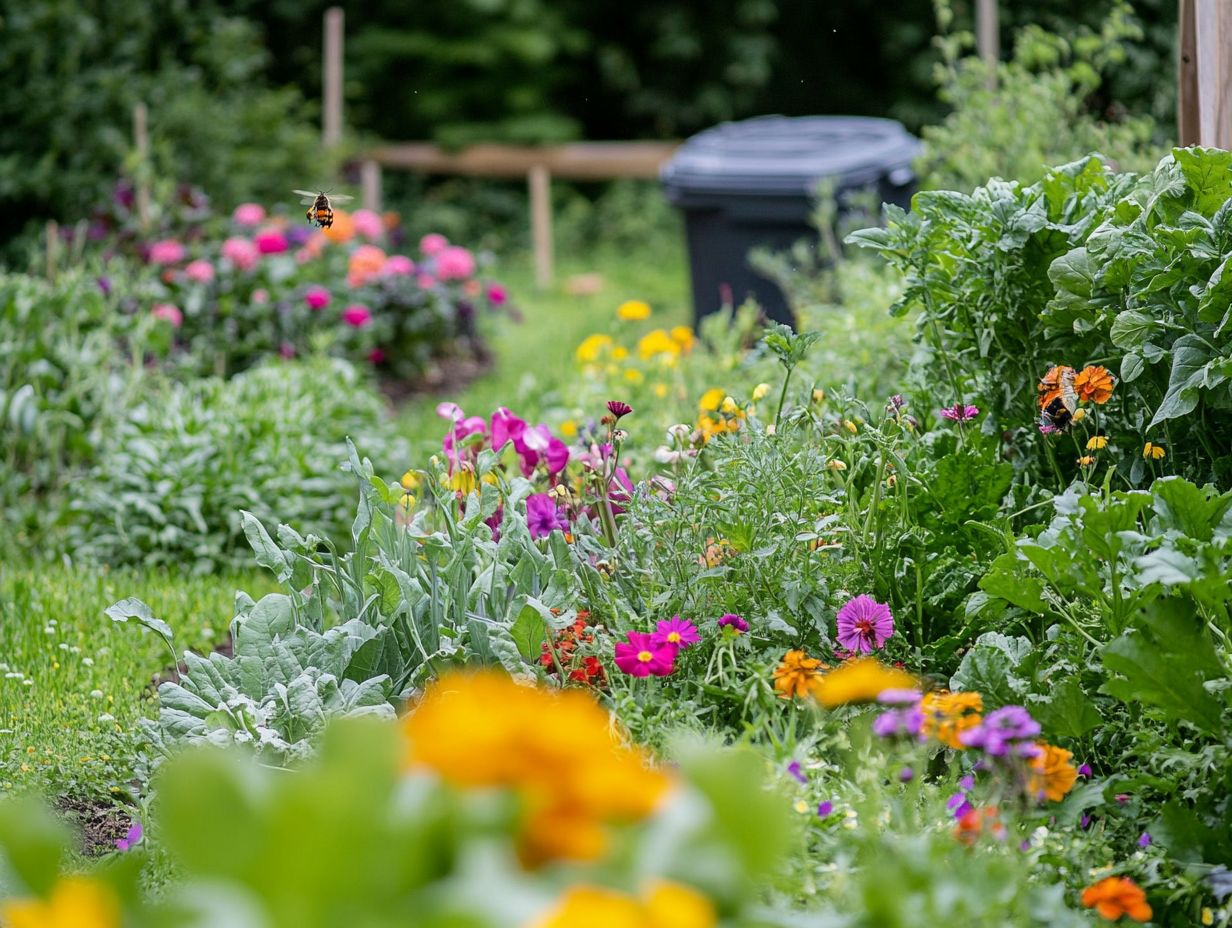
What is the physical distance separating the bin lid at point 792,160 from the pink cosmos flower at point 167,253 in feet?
8.12

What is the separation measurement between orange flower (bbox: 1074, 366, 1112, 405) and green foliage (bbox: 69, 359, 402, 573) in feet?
8.05

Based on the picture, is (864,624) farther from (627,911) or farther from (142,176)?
(142,176)

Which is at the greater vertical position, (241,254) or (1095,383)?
(241,254)

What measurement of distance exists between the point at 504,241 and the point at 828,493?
10.8 meters

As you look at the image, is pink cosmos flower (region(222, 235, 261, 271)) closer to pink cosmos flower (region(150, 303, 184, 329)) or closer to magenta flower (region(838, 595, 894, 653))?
pink cosmos flower (region(150, 303, 184, 329))

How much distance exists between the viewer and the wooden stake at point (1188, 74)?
3.09 metres

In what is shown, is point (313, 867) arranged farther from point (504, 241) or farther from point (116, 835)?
point (504, 241)

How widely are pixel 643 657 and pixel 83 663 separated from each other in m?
1.64

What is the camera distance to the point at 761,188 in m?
6.55

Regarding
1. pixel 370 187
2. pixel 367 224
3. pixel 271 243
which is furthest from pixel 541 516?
pixel 370 187

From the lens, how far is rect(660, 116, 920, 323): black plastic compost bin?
255 inches

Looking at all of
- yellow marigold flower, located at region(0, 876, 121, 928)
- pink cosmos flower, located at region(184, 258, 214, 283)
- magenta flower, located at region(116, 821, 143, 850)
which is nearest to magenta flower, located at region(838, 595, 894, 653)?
magenta flower, located at region(116, 821, 143, 850)

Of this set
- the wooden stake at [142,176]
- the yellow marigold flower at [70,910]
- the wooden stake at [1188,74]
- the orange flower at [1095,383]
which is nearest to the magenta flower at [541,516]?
the orange flower at [1095,383]

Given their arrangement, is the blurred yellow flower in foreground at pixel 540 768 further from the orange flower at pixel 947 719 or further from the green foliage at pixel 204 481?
the green foliage at pixel 204 481
